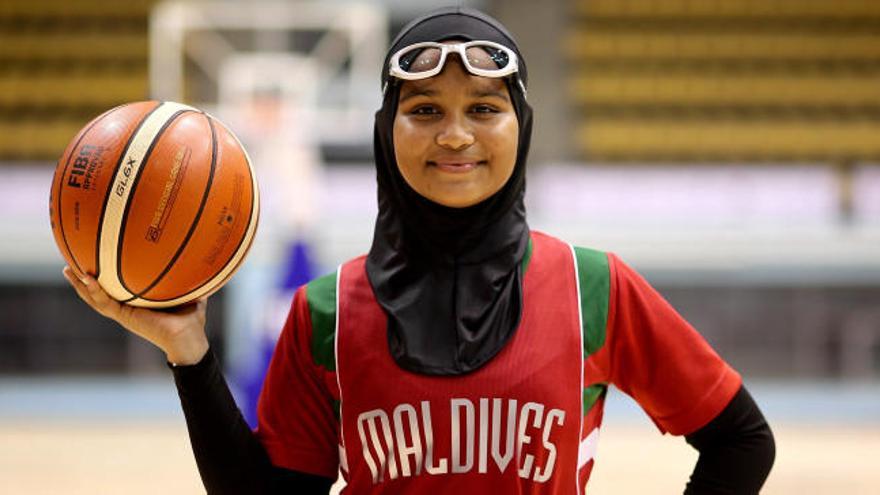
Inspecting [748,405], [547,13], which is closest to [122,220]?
[748,405]

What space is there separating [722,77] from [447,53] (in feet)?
36.9

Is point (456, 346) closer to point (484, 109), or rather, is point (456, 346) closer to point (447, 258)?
point (447, 258)

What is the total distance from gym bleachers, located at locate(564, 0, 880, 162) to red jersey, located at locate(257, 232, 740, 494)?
410 inches

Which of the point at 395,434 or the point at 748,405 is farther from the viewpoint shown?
the point at 748,405

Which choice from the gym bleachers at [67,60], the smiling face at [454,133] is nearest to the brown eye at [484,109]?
the smiling face at [454,133]

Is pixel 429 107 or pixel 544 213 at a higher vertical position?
pixel 429 107

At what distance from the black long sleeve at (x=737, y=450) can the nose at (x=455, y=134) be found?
2.01 ft

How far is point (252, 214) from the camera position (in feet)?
5.44

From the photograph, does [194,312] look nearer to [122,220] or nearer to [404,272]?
[122,220]

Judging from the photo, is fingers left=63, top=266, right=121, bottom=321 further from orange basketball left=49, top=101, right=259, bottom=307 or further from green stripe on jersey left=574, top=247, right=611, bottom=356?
green stripe on jersey left=574, top=247, right=611, bottom=356

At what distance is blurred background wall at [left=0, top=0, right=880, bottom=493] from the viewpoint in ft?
28.1

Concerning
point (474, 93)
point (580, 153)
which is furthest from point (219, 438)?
point (580, 153)

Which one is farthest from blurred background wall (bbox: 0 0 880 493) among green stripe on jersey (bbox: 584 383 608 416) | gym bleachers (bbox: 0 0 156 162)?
green stripe on jersey (bbox: 584 383 608 416)

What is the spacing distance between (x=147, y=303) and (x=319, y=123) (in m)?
8.08
